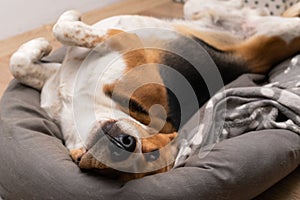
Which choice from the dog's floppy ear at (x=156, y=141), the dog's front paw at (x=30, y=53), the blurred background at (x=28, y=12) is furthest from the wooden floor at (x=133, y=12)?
the dog's front paw at (x=30, y=53)

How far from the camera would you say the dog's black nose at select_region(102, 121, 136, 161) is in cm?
120

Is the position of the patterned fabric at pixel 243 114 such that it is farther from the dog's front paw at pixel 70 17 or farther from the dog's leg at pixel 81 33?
the dog's front paw at pixel 70 17

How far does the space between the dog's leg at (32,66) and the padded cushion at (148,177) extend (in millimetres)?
201

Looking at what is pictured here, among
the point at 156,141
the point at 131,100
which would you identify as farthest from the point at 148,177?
the point at 131,100

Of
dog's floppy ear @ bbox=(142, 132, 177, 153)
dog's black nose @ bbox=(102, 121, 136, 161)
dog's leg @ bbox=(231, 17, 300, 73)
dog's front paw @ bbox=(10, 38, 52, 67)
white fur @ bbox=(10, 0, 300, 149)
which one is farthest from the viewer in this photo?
dog's leg @ bbox=(231, 17, 300, 73)

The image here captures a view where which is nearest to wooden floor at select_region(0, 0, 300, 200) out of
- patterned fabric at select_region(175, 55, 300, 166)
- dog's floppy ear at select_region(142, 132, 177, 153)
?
patterned fabric at select_region(175, 55, 300, 166)

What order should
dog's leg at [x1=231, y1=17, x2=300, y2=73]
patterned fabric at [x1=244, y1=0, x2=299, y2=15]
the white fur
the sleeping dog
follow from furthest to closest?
patterned fabric at [x1=244, y1=0, x2=299, y2=15] → dog's leg at [x1=231, y1=17, x2=300, y2=73] → the white fur → the sleeping dog

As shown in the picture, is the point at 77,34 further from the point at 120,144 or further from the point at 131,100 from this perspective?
the point at 120,144

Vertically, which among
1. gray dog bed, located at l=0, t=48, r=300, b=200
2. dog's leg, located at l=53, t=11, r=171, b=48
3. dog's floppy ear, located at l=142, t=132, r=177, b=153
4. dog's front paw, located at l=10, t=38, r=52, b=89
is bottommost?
gray dog bed, located at l=0, t=48, r=300, b=200

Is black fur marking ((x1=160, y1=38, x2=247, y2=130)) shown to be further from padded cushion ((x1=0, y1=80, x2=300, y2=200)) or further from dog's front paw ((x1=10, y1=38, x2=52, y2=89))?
dog's front paw ((x1=10, y1=38, x2=52, y2=89))

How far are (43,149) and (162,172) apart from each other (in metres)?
0.37

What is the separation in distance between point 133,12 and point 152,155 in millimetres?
2006

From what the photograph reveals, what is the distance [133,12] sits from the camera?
3238 millimetres

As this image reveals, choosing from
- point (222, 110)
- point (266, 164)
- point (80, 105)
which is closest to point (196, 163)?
point (266, 164)
